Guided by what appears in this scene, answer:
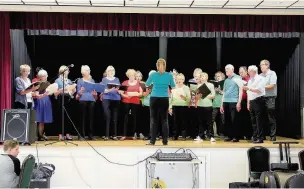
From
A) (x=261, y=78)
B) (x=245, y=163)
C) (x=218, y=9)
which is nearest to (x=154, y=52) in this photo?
(x=218, y=9)

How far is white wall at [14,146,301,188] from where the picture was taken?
8.23 meters

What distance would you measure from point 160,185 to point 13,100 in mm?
3836

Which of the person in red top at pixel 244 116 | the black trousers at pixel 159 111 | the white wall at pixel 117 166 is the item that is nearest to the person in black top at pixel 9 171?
the white wall at pixel 117 166

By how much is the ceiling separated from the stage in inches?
111

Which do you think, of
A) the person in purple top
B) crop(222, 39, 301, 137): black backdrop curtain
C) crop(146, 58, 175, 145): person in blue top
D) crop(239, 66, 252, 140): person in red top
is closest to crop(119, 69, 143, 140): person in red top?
the person in purple top

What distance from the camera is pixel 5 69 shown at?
31.2ft

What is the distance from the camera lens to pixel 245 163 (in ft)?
27.5

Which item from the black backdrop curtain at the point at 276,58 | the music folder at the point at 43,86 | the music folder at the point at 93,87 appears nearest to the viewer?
the music folder at the point at 43,86

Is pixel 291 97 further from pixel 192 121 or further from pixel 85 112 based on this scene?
pixel 85 112

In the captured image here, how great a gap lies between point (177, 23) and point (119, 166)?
3.56 m

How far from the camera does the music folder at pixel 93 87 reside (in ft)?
32.5

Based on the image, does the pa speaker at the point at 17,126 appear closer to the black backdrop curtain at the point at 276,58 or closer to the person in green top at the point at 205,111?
the person in green top at the point at 205,111

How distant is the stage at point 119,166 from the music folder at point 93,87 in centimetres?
183

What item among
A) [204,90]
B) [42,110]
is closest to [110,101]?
[42,110]
